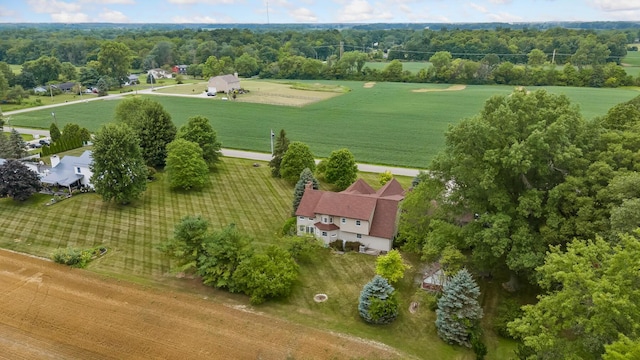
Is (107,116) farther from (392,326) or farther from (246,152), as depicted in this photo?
(392,326)

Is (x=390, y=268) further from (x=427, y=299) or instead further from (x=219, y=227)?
(x=219, y=227)

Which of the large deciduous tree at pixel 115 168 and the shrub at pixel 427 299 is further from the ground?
the large deciduous tree at pixel 115 168

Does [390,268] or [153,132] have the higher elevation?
[153,132]

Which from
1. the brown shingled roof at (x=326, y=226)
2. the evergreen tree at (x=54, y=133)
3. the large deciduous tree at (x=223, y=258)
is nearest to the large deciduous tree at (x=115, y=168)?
the large deciduous tree at (x=223, y=258)

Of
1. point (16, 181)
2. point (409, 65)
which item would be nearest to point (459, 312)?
point (16, 181)

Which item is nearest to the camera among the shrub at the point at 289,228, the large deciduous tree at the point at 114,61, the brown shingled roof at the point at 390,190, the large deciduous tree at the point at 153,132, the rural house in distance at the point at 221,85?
the shrub at the point at 289,228

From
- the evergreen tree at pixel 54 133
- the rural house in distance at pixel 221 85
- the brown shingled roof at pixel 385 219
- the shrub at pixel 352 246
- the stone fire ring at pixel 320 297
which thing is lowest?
the stone fire ring at pixel 320 297

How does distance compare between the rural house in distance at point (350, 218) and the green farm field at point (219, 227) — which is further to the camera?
the rural house in distance at point (350, 218)

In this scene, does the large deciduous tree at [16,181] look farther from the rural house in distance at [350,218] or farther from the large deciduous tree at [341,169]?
the large deciduous tree at [341,169]
